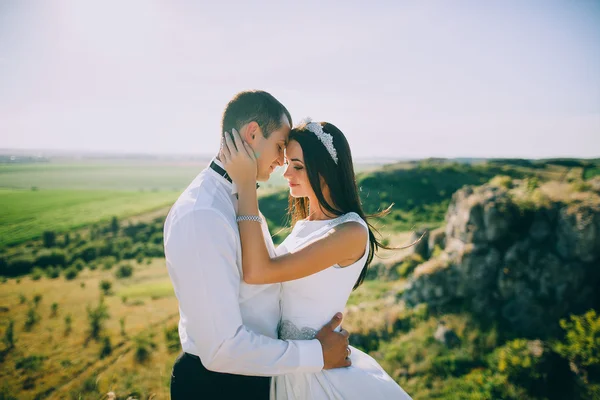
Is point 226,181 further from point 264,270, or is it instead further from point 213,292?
point 213,292

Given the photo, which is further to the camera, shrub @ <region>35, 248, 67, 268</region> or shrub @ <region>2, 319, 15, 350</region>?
shrub @ <region>35, 248, 67, 268</region>

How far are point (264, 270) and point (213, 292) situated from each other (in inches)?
14.2

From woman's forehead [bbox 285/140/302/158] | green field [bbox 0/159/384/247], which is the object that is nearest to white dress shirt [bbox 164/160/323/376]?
woman's forehead [bbox 285/140/302/158]

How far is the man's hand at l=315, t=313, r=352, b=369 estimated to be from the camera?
2289 mm

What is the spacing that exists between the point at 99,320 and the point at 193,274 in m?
27.5

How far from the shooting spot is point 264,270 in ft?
6.60

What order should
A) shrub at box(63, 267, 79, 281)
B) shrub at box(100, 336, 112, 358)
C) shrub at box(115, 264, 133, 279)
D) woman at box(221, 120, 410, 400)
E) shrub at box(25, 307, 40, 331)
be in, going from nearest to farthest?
woman at box(221, 120, 410, 400), shrub at box(100, 336, 112, 358), shrub at box(25, 307, 40, 331), shrub at box(63, 267, 79, 281), shrub at box(115, 264, 133, 279)

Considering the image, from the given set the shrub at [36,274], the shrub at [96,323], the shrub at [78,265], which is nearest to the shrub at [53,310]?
the shrub at [96,323]

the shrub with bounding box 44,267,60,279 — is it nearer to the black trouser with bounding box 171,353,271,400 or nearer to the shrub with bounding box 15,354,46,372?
the shrub with bounding box 15,354,46,372

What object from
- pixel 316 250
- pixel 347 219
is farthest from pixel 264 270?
pixel 347 219

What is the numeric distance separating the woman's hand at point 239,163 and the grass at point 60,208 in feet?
38.4

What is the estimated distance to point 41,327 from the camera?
22734 mm

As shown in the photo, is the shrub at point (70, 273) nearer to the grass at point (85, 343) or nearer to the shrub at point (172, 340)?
the grass at point (85, 343)

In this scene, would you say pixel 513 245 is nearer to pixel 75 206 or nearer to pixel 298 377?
pixel 298 377
